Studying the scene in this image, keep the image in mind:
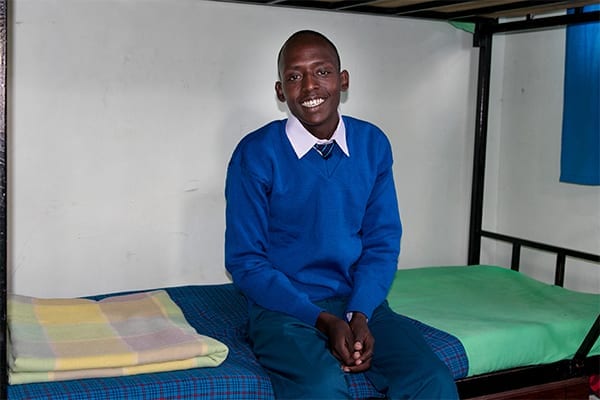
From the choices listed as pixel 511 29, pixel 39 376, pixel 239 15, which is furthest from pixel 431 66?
pixel 39 376

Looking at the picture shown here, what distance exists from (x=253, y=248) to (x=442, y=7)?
4.23 feet

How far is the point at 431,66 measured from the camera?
135 inches

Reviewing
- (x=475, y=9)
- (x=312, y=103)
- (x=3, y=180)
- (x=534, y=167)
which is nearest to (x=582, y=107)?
(x=534, y=167)

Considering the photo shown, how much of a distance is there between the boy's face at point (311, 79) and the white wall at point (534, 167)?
1349mm

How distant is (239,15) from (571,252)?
1492mm

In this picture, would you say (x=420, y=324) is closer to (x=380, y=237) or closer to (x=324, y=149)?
(x=380, y=237)

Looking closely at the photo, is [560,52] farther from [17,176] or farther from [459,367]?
[17,176]

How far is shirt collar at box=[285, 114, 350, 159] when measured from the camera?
2.34m

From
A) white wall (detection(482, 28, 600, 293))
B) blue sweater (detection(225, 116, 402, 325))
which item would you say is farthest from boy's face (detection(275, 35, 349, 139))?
white wall (detection(482, 28, 600, 293))

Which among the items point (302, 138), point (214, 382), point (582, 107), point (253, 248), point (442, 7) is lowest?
point (214, 382)

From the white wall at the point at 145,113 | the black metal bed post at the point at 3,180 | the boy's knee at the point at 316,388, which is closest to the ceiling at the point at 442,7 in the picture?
the white wall at the point at 145,113

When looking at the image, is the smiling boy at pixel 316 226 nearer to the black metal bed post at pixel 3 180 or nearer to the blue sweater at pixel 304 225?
the blue sweater at pixel 304 225

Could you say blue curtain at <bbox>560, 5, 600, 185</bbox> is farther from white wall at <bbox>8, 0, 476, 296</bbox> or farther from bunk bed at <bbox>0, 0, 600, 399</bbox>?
white wall at <bbox>8, 0, 476, 296</bbox>

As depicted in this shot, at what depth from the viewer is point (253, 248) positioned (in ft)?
7.47
